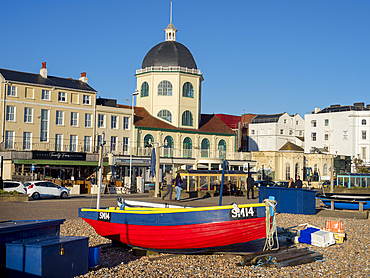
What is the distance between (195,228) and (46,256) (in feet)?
14.1

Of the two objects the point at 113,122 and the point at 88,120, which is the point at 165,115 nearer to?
the point at 113,122

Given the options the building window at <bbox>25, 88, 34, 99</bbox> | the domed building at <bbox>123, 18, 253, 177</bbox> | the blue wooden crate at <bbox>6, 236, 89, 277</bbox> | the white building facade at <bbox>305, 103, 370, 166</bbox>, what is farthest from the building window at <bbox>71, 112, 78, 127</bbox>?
the blue wooden crate at <bbox>6, 236, 89, 277</bbox>

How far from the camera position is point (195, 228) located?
12398 millimetres

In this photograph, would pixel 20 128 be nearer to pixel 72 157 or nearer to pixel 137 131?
pixel 72 157

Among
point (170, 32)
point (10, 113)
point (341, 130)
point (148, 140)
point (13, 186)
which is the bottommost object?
point (13, 186)

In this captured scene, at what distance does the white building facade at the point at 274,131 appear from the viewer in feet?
270

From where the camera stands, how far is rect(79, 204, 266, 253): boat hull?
12352mm

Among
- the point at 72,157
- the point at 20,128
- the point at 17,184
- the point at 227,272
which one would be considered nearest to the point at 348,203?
the point at 227,272

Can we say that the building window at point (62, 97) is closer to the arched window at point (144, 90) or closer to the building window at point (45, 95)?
the building window at point (45, 95)

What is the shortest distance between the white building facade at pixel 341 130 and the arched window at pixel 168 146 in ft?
93.0

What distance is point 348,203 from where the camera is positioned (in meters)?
25.8

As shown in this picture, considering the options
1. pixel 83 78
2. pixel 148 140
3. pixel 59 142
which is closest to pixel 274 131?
pixel 148 140

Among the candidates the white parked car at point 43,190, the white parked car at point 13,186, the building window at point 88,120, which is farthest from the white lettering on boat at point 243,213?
the building window at point 88,120

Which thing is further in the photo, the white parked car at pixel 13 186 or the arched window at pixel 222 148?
the arched window at pixel 222 148
